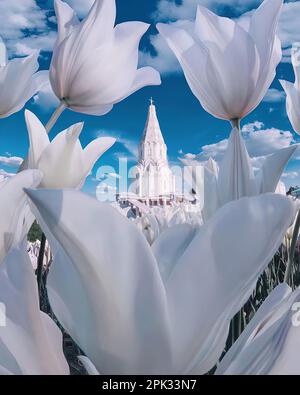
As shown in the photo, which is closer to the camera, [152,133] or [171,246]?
[171,246]

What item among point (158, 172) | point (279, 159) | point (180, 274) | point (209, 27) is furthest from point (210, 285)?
point (158, 172)

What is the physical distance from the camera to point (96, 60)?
648 mm

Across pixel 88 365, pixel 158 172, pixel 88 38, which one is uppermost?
pixel 88 38

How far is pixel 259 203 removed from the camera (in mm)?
231

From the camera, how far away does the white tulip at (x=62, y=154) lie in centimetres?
51

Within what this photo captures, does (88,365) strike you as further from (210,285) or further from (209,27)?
(209,27)

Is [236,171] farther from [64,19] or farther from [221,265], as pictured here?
[64,19]

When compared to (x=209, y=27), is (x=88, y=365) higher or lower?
lower

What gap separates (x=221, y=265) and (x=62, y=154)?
33 cm

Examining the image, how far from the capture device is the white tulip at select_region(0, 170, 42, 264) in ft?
0.99

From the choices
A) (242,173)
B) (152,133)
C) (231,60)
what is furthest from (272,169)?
(152,133)

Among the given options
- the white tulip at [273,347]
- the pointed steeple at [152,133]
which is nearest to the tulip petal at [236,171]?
the white tulip at [273,347]

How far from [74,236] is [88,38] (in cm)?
45

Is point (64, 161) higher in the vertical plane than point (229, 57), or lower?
lower
